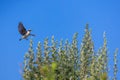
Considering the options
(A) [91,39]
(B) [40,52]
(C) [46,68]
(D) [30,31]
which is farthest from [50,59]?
(C) [46,68]

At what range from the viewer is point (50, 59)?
90.6 ft

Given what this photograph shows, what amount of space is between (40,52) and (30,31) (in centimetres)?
1394

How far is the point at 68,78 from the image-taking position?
85.5 feet

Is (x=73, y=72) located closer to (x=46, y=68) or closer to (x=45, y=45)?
(x=45, y=45)

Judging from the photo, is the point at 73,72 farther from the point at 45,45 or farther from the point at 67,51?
the point at 45,45

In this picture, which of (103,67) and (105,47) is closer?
(103,67)

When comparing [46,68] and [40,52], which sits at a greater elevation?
[40,52]

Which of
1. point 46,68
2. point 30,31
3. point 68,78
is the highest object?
point 68,78

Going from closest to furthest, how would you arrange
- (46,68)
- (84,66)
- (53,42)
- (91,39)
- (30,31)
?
1. (46,68)
2. (30,31)
3. (84,66)
4. (91,39)
5. (53,42)

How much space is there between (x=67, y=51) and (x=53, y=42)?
1909 mm

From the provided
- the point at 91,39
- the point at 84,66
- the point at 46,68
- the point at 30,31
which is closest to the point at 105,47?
the point at 91,39

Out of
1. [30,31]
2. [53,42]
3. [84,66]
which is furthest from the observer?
[53,42]

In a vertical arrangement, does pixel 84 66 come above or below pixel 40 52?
below

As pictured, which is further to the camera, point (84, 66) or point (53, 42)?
point (53, 42)
